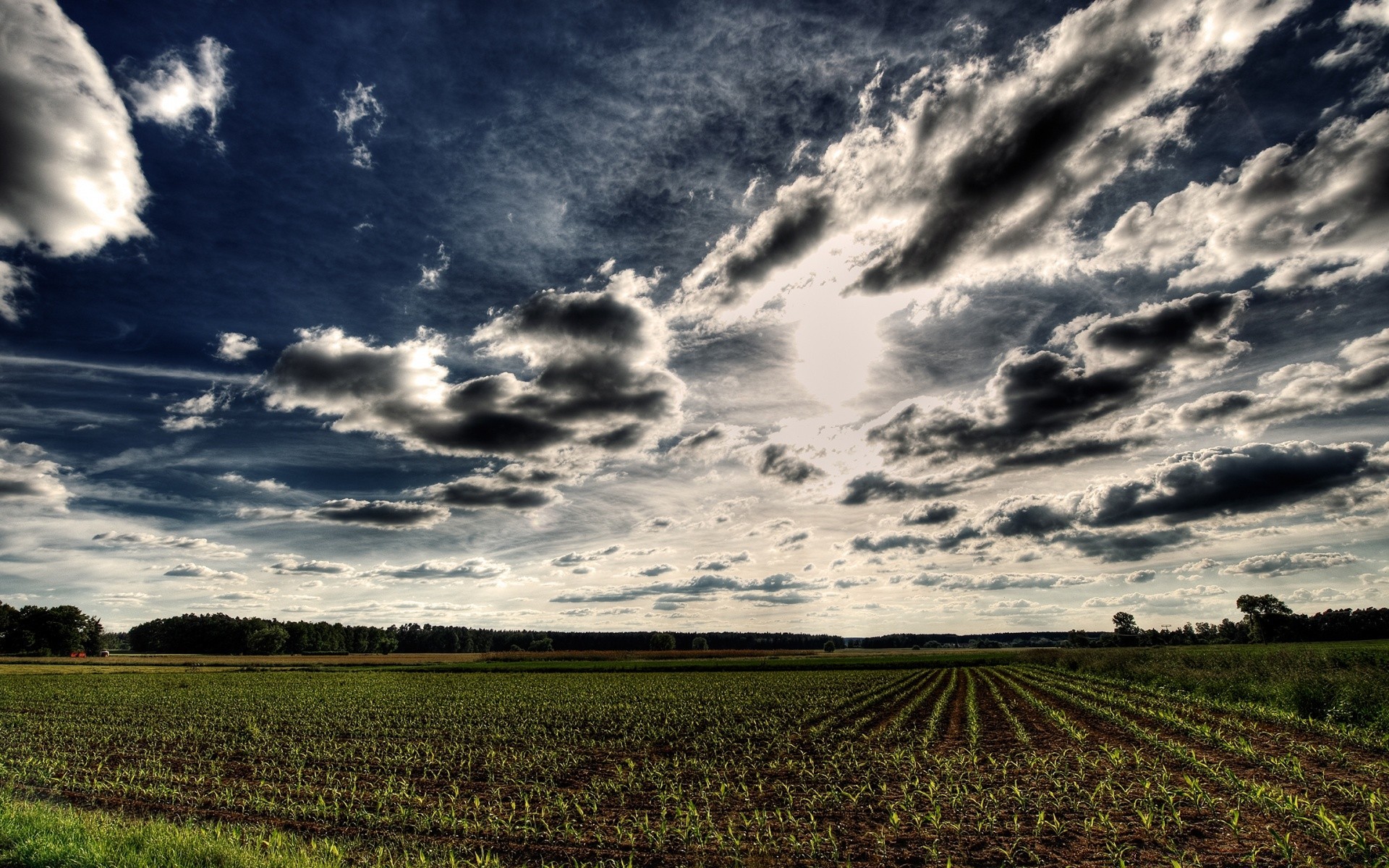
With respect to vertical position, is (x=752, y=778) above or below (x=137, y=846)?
below

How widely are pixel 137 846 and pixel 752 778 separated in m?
13.5

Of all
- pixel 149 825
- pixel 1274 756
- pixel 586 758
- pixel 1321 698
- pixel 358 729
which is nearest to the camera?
pixel 149 825

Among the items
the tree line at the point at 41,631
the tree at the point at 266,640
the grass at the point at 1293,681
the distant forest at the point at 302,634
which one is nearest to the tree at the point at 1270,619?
the distant forest at the point at 302,634

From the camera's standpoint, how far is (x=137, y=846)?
10.2 metres

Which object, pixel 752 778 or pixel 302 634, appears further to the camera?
pixel 302 634

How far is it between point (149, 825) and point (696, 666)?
250 feet

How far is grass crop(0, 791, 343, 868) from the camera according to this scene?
→ 30.3 ft

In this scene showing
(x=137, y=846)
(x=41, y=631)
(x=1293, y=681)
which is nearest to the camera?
(x=137, y=846)

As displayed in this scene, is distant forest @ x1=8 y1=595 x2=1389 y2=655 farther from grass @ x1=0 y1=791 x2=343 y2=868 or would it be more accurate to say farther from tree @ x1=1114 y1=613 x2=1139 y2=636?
grass @ x1=0 y1=791 x2=343 y2=868

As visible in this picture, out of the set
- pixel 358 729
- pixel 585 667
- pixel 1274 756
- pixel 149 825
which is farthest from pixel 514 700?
pixel 585 667

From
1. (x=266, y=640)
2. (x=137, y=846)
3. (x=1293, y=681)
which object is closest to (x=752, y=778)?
(x=137, y=846)

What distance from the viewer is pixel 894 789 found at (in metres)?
15.8

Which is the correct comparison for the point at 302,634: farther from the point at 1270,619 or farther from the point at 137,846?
the point at 1270,619

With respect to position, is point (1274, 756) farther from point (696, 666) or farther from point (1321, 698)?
point (696, 666)
